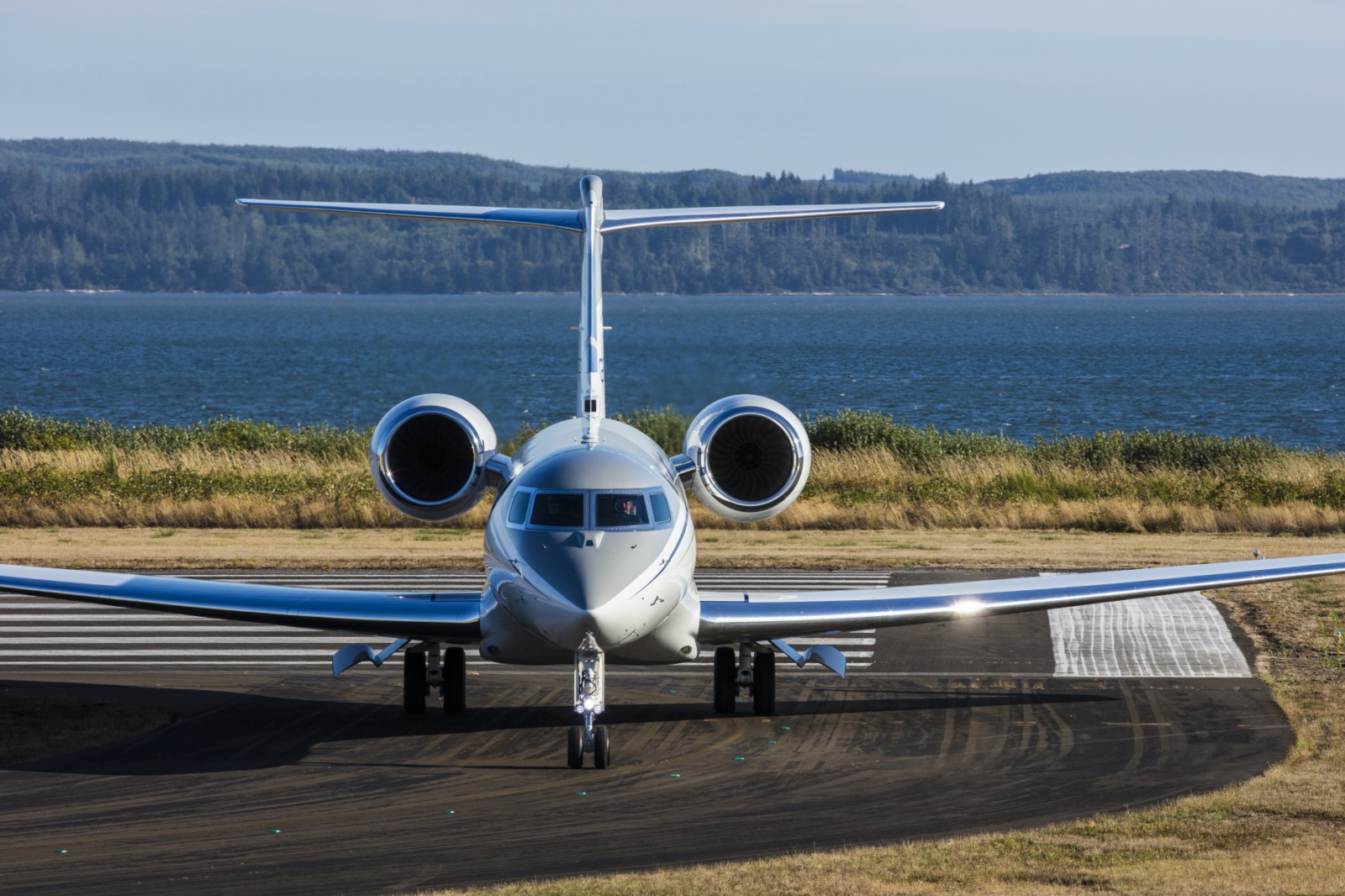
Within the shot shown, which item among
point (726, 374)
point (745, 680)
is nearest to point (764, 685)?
point (745, 680)

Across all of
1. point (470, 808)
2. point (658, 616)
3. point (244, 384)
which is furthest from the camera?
point (244, 384)

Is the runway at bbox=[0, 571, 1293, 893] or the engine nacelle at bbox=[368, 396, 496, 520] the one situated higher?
the engine nacelle at bbox=[368, 396, 496, 520]

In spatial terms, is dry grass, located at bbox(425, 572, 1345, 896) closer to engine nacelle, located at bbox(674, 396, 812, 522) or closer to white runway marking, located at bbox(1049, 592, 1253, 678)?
white runway marking, located at bbox(1049, 592, 1253, 678)

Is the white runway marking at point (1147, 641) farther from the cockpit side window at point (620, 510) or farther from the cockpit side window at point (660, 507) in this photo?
the cockpit side window at point (620, 510)

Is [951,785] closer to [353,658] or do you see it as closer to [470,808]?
[470,808]

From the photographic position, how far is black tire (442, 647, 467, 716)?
15070 mm

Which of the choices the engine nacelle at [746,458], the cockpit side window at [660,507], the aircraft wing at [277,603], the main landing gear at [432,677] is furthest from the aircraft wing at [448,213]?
the main landing gear at [432,677]

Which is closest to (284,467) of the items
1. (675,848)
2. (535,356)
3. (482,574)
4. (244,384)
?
(482,574)

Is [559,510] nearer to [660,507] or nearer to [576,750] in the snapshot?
[660,507]

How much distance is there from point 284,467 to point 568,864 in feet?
84.7

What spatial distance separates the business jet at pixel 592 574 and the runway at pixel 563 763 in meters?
0.76

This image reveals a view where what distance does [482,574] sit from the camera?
2411 cm

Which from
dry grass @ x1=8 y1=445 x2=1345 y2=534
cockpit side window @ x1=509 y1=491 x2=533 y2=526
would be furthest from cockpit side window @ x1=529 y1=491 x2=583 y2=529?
dry grass @ x1=8 y1=445 x2=1345 y2=534

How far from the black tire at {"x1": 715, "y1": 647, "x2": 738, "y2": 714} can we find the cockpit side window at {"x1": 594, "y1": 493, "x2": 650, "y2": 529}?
2.23m
